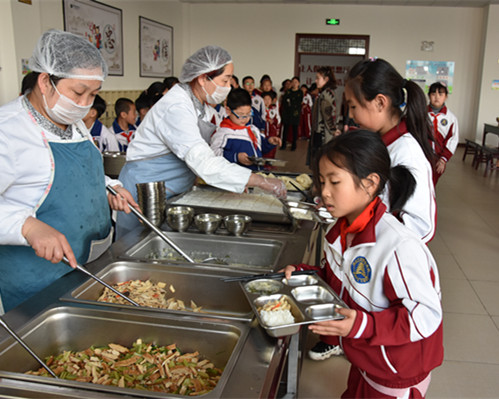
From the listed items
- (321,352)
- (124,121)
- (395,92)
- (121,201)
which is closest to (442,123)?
(124,121)

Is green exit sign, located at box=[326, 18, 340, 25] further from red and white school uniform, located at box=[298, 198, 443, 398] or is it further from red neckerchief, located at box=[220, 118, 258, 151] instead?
red and white school uniform, located at box=[298, 198, 443, 398]

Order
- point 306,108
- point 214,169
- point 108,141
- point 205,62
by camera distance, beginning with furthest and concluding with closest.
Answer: point 306,108 → point 108,141 → point 205,62 → point 214,169

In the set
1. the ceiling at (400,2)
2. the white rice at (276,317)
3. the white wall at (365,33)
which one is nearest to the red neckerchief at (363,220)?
the white rice at (276,317)

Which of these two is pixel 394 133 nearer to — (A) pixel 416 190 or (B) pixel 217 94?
(A) pixel 416 190

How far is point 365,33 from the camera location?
30.3ft

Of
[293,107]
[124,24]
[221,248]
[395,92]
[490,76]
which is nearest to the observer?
[395,92]

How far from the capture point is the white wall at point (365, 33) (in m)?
8.94

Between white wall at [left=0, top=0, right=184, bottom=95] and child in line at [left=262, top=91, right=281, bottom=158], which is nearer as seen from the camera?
white wall at [left=0, top=0, right=184, bottom=95]

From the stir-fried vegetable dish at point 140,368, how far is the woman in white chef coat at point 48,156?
0.27m

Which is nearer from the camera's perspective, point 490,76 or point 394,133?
point 394,133

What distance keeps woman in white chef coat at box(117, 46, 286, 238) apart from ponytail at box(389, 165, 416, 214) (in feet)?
1.95

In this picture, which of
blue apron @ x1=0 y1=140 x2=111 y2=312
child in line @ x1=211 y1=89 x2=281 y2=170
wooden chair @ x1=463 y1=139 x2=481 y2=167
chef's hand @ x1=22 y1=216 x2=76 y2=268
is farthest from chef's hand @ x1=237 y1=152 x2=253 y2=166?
wooden chair @ x1=463 y1=139 x2=481 y2=167

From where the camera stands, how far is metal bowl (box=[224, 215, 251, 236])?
5.27 ft

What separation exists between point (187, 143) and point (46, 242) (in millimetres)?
838
